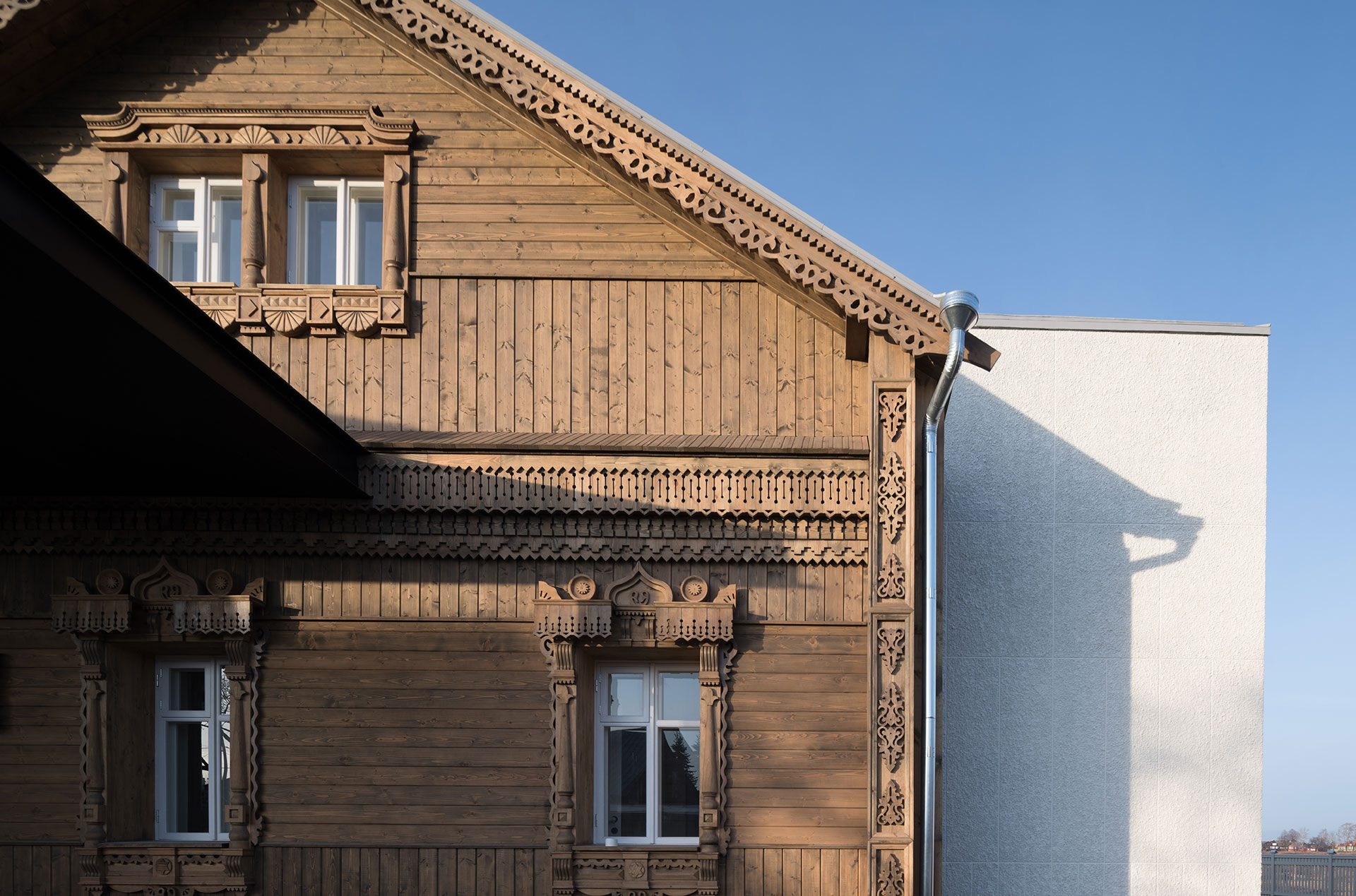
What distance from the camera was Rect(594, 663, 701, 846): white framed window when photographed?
6.98 meters

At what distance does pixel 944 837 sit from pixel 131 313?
786cm

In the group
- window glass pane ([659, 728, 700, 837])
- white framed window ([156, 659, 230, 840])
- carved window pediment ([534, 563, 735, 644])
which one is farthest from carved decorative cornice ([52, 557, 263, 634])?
window glass pane ([659, 728, 700, 837])

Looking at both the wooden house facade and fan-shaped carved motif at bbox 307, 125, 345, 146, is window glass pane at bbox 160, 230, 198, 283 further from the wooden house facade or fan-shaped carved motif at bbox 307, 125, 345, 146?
fan-shaped carved motif at bbox 307, 125, 345, 146

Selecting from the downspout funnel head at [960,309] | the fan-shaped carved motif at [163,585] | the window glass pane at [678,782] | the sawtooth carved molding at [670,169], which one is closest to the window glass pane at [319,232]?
the sawtooth carved molding at [670,169]

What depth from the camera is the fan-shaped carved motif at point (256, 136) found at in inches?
284

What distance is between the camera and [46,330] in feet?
14.2

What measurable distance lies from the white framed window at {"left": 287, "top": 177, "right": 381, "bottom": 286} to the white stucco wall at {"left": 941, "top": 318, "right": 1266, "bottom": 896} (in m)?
5.71

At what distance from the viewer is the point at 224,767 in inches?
280

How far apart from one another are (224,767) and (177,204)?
479 centimetres

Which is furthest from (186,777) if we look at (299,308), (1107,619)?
(1107,619)

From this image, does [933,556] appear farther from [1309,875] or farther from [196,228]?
[1309,875]

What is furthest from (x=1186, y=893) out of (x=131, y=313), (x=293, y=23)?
(x=293, y=23)

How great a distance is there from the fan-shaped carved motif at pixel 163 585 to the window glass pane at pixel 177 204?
9.73 ft

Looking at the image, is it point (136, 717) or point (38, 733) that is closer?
point (38, 733)
